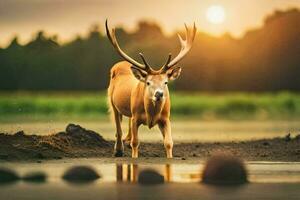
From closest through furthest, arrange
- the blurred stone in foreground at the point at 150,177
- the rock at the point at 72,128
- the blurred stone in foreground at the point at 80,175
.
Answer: the blurred stone in foreground at the point at 150,177, the blurred stone in foreground at the point at 80,175, the rock at the point at 72,128

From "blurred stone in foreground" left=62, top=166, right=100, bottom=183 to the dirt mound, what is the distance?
255 cm

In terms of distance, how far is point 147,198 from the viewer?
1295 cm

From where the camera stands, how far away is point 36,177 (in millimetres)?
15758

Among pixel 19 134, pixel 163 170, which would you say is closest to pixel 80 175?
pixel 163 170

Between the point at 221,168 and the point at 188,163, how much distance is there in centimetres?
214

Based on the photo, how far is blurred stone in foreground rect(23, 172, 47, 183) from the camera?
15316mm

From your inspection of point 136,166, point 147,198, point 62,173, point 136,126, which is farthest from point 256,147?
point 147,198

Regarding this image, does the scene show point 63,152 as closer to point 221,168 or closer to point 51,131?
point 51,131

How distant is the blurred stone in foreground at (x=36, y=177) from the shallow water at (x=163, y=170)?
0.10 metres

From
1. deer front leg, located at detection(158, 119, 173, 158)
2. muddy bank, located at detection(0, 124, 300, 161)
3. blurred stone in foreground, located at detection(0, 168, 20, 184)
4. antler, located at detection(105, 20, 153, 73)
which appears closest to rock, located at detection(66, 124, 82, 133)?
muddy bank, located at detection(0, 124, 300, 161)

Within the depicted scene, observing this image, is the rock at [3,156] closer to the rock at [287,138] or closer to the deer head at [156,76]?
the deer head at [156,76]

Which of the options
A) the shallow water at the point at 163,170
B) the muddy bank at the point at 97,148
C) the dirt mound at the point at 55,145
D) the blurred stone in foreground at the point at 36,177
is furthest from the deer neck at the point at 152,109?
the blurred stone in foreground at the point at 36,177

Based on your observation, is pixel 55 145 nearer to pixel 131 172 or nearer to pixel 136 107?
pixel 136 107

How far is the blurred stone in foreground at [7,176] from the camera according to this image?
15.3m
